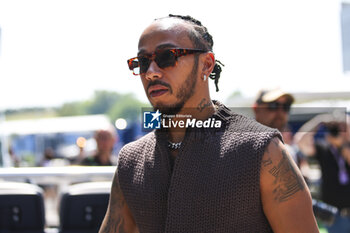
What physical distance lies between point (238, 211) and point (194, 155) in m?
0.28

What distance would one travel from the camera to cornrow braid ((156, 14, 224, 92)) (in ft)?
5.56

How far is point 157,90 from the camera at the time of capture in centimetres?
164

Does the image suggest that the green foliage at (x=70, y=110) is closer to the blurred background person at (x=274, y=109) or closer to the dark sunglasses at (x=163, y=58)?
the blurred background person at (x=274, y=109)

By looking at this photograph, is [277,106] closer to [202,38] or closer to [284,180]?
[202,38]

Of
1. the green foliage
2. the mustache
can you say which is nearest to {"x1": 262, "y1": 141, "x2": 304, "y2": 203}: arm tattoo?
the mustache

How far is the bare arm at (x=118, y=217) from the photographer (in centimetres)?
179

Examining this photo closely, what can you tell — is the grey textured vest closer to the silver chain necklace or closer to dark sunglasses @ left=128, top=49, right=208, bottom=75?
the silver chain necklace

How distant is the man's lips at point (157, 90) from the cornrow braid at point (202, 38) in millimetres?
236

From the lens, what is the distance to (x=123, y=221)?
1.79 meters

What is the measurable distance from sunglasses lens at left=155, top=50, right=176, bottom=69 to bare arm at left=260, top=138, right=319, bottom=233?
1.67 ft

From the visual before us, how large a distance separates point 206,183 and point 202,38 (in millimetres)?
641

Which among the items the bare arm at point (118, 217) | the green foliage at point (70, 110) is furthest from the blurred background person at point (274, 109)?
the green foliage at point (70, 110)

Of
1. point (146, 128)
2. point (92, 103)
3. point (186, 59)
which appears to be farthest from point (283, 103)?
point (92, 103)

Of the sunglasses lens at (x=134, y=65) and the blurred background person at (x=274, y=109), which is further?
the blurred background person at (x=274, y=109)
